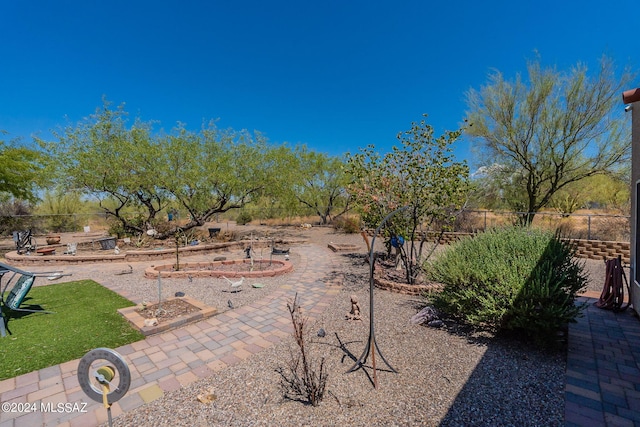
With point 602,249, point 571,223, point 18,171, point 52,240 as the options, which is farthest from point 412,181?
point 18,171

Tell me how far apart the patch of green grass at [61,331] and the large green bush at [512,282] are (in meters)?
4.31

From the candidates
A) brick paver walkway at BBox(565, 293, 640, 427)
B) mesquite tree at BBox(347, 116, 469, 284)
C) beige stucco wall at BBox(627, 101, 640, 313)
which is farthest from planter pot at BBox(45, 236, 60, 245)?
beige stucco wall at BBox(627, 101, 640, 313)

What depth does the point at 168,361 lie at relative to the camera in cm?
326

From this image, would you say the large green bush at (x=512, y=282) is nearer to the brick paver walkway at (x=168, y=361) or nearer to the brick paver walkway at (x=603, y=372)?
the brick paver walkway at (x=603, y=372)

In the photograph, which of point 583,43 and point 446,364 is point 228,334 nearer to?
point 446,364

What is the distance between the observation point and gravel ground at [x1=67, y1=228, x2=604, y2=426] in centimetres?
230

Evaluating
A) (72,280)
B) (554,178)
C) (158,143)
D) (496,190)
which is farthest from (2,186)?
(554,178)

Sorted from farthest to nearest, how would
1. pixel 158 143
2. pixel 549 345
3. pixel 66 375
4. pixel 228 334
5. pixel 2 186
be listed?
pixel 2 186 < pixel 158 143 < pixel 228 334 < pixel 549 345 < pixel 66 375

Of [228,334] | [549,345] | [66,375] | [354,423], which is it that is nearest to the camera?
[354,423]

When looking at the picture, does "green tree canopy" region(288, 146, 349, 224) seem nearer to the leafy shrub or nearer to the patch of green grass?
the leafy shrub

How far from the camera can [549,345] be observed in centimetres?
339

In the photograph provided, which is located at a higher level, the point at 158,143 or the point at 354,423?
the point at 158,143

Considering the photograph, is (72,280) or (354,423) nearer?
(354,423)

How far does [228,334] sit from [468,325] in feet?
11.0
